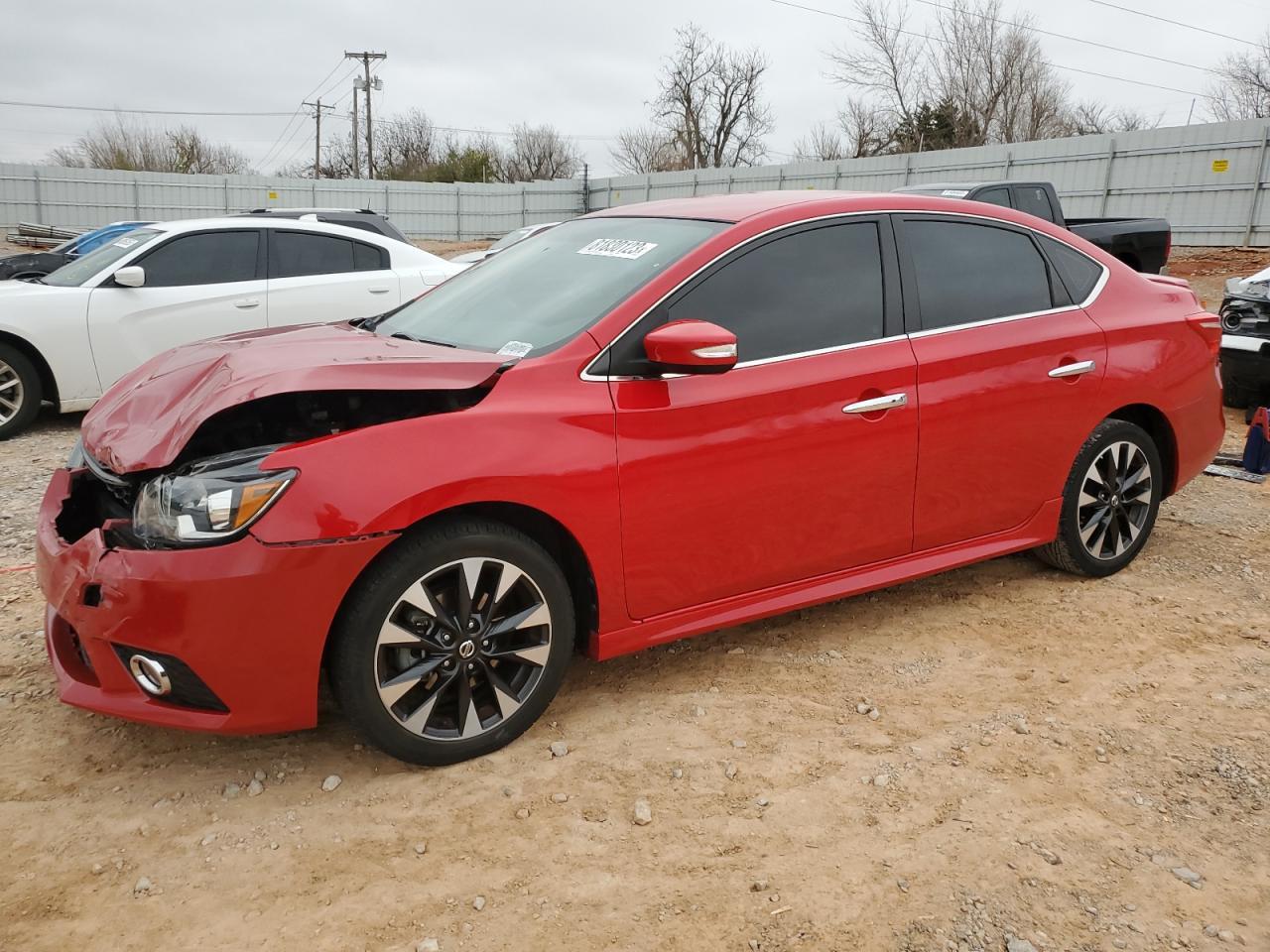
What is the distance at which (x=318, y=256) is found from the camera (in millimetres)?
8008

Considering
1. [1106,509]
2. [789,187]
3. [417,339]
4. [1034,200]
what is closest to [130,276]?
[417,339]

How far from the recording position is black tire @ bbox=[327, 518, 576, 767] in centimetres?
274

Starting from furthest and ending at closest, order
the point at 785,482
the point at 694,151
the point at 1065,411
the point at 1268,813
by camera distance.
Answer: the point at 694,151
the point at 1065,411
the point at 785,482
the point at 1268,813

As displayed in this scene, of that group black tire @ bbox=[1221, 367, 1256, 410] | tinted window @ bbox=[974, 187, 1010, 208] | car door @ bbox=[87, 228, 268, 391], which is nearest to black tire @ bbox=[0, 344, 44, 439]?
car door @ bbox=[87, 228, 268, 391]

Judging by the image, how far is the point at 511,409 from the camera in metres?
2.94

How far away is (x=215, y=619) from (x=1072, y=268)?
11.7 ft

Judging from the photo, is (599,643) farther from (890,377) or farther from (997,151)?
(997,151)

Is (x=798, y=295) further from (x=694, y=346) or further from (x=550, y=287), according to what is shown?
(x=550, y=287)

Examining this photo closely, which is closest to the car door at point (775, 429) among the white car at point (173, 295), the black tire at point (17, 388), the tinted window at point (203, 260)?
the white car at point (173, 295)

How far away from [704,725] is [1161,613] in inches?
85.6

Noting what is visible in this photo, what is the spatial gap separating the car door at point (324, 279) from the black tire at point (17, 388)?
1.67 meters

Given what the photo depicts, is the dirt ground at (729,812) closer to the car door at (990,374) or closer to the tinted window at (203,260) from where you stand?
the car door at (990,374)

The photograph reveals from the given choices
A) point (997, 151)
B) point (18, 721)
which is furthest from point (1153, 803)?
point (997, 151)

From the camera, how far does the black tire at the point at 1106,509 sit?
13.9 ft
